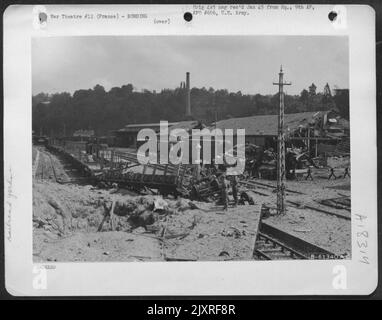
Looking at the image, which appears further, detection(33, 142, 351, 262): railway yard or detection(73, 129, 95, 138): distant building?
detection(73, 129, 95, 138): distant building

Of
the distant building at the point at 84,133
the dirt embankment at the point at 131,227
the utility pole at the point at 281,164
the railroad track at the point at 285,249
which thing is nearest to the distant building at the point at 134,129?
the distant building at the point at 84,133

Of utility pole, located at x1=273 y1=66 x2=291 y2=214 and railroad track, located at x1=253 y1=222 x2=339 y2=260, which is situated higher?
utility pole, located at x1=273 y1=66 x2=291 y2=214

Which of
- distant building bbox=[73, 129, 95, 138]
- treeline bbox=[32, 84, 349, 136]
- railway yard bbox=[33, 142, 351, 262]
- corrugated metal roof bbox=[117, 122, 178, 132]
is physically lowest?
railway yard bbox=[33, 142, 351, 262]

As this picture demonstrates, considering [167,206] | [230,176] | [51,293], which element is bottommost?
[51,293]

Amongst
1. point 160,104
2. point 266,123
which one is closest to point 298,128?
point 266,123

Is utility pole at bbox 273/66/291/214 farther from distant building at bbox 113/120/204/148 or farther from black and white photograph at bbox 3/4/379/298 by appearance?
distant building at bbox 113/120/204/148

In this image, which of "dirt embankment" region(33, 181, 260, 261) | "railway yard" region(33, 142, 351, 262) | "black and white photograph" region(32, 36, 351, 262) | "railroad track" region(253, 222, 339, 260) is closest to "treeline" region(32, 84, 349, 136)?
"black and white photograph" region(32, 36, 351, 262)

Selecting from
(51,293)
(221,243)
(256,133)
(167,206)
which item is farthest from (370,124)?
(51,293)
